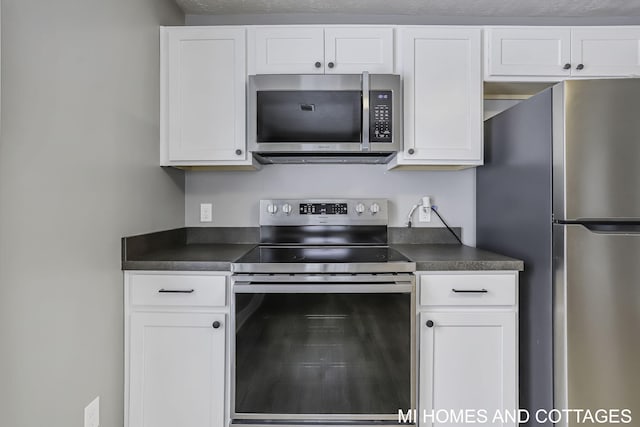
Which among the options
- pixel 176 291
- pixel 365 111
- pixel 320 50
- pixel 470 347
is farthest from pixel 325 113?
pixel 470 347

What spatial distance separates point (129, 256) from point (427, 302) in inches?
50.7

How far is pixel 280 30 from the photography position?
6.54 feet

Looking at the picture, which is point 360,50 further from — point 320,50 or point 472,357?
point 472,357

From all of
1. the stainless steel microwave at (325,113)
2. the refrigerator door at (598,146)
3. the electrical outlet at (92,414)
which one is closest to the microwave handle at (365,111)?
the stainless steel microwave at (325,113)

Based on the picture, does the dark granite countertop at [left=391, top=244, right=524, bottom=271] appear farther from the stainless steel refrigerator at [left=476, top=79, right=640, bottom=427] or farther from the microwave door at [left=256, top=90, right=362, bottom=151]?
the microwave door at [left=256, top=90, right=362, bottom=151]

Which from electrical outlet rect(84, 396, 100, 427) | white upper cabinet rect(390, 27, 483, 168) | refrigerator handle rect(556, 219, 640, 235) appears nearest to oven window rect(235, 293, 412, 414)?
electrical outlet rect(84, 396, 100, 427)

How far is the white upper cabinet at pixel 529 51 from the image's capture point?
202cm

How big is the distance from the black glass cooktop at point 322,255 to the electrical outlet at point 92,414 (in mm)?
727

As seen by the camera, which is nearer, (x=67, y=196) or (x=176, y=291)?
(x=67, y=196)

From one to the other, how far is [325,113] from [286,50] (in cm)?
40

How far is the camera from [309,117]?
194 centimetres

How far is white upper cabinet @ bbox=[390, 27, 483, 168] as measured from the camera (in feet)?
6.55

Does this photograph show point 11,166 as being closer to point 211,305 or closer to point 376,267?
point 211,305

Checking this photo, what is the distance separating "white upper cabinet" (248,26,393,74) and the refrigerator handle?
1.12m
